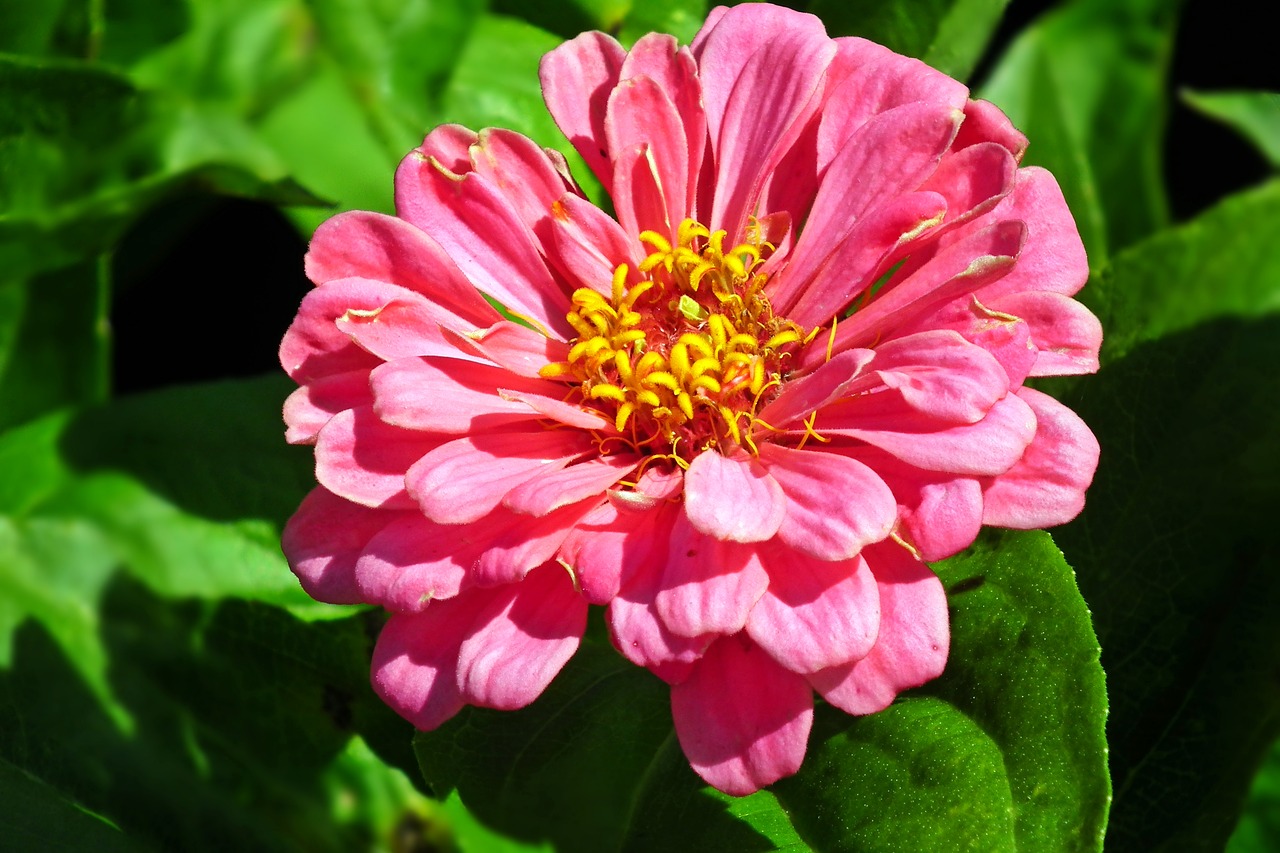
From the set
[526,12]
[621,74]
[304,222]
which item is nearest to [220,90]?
[304,222]

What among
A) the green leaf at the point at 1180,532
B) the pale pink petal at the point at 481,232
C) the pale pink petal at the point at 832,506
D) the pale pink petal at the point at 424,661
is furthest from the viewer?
the green leaf at the point at 1180,532

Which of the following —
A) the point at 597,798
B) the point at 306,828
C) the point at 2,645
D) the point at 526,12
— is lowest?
the point at 306,828

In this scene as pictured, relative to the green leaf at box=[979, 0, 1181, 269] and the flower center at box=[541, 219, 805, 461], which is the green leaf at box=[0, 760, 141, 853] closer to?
the flower center at box=[541, 219, 805, 461]

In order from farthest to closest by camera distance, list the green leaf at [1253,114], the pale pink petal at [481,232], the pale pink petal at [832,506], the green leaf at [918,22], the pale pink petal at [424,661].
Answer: the green leaf at [1253,114] < the green leaf at [918,22] < the pale pink petal at [481,232] < the pale pink petal at [424,661] < the pale pink petal at [832,506]

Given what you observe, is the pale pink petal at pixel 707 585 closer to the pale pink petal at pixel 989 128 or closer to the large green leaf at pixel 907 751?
the large green leaf at pixel 907 751

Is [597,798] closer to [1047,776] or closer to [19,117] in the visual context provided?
[1047,776]

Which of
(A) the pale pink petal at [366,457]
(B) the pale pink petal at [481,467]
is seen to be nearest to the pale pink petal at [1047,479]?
(B) the pale pink petal at [481,467]
